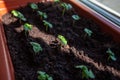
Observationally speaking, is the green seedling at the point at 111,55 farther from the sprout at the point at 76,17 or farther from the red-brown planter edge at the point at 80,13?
the sprout at the point at 76,17

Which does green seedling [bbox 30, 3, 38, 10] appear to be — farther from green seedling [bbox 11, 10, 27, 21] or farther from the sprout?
the sprout

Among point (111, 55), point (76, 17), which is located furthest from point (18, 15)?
point (111, 55)

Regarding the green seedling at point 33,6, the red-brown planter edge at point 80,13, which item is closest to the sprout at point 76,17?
the red-brown planter edge at point 80,13

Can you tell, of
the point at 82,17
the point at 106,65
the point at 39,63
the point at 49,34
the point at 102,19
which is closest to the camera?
the point at 39,63

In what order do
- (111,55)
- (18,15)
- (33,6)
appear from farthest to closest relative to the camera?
1. (33,6)
2. (18,15)
3. (111,55)

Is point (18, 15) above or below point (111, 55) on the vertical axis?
above

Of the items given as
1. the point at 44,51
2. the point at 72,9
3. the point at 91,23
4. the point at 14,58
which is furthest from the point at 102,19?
the point at 14,58

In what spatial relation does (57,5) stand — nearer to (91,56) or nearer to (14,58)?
(91,56)

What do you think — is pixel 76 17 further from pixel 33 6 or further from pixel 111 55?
pixel 111 55

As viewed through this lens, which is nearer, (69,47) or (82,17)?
(69,47)

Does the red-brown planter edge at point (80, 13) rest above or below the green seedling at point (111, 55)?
above

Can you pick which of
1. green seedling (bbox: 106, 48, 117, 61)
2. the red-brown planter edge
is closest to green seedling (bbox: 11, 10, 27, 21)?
the red-brown planter edge
